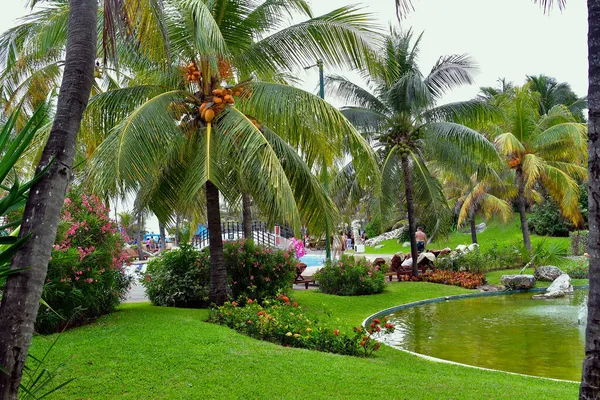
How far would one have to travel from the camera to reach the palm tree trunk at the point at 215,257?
10867 millimetres

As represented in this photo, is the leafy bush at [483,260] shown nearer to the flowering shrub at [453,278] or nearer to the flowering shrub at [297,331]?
the flowering shrub at [453,278]

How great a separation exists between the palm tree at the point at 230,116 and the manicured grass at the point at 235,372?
2.25 m

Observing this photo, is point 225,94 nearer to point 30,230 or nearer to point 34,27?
point 34,27

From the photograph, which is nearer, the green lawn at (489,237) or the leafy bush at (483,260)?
the leafy bush at (483,260)

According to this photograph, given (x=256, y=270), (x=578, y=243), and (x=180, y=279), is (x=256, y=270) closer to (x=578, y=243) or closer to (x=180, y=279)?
(x=180, y=279)

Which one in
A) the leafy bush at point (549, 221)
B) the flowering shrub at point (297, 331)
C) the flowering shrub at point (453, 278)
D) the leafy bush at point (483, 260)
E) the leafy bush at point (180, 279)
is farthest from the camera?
the leafy bush at point (549, 221)

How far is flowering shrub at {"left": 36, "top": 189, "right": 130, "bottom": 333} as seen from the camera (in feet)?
26.7

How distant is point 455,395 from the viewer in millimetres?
5332

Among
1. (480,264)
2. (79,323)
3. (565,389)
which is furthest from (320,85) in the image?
(565,389)

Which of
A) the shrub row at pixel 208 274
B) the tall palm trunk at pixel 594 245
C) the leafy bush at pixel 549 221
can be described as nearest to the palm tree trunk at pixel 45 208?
the tall palm trunk at pixel 594 245

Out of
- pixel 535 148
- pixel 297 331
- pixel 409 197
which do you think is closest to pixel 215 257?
pixel 297 331

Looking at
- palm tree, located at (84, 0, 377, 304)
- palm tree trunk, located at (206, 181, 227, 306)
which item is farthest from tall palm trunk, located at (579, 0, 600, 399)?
palm tree trunk, located at (206, 181, 227, 306)

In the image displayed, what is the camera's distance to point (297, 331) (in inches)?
316

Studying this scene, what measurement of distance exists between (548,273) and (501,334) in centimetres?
947
